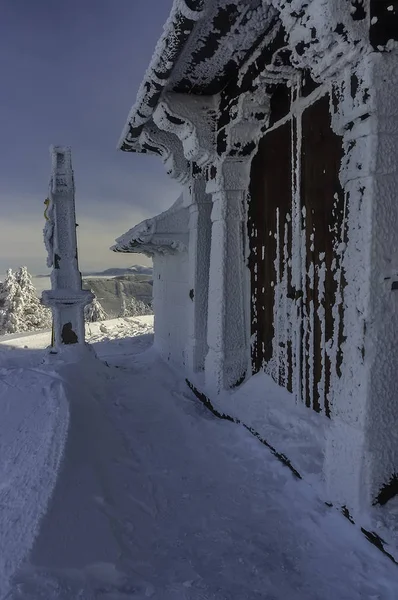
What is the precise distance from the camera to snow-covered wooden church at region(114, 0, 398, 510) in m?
2.33

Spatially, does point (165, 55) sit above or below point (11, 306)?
above

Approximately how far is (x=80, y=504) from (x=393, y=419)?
1893 mm

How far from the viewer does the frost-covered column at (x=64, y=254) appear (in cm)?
541

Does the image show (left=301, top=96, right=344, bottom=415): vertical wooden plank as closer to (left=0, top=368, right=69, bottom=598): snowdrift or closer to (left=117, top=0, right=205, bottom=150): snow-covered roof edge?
(left=117, top=0, right=205, bottom=150): snow-covered roof edge

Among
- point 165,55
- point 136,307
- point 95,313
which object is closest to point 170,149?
point 165,55

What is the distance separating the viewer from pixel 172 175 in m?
5.89

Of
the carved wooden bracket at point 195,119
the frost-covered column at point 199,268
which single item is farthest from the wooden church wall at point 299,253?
the frost-covered column at point 199,268

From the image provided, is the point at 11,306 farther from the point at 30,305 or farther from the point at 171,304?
the point at 171,304

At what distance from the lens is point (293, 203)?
12.0 feet

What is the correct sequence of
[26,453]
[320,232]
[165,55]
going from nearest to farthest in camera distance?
[26,453] < [320,232] < [165,55]

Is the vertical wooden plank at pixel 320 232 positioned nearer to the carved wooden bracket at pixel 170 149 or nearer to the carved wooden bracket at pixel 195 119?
the carved wooden bracket at pixel 195 119

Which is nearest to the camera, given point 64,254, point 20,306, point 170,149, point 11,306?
point 64,254

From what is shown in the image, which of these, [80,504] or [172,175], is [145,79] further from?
[80,504]

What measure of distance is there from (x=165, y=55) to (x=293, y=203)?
1.67m
